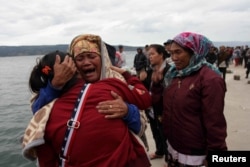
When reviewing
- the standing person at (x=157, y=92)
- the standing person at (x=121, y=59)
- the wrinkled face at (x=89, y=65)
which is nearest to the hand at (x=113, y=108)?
the wrinkled face at (x=89, y=65)

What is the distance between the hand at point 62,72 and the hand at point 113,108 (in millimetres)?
251

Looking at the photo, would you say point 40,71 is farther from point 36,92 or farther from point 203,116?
point 203,116

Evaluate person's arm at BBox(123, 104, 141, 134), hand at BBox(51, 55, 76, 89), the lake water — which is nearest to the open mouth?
hand at BBox(51, 55, 76, 89)

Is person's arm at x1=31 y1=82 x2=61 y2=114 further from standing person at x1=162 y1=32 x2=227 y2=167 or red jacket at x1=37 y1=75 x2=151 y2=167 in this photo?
standing person at x1=162 y1=32 x2=227 y2=167

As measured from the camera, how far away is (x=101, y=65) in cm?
188

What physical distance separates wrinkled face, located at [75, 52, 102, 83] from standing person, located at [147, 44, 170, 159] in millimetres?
1106

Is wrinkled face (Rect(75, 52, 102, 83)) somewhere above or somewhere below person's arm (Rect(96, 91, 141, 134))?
above

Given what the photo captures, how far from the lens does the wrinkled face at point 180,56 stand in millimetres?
2439

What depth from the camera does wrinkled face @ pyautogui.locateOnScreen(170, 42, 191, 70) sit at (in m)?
2.44

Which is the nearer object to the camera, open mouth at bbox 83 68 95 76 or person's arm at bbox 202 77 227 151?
open mouth at bbox 83 68 95 76

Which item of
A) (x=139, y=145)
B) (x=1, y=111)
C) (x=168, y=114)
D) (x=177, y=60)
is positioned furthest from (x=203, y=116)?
(x=1, y=111)

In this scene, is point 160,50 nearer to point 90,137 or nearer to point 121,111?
point 121,111

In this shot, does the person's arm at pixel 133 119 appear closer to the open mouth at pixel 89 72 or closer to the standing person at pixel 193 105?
the open mouth at pixel 89 72

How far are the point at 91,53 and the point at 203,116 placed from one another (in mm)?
1051
